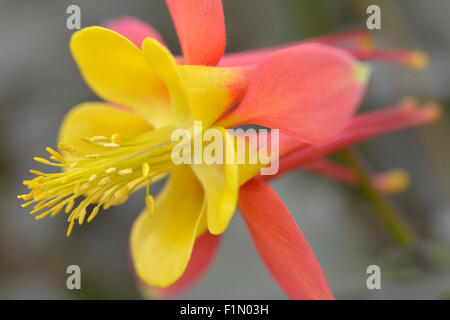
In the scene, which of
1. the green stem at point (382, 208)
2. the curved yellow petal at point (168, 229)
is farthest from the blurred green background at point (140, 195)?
the curved yellow petal at point (168, 229)

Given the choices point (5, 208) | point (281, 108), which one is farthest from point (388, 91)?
point (5, 208)

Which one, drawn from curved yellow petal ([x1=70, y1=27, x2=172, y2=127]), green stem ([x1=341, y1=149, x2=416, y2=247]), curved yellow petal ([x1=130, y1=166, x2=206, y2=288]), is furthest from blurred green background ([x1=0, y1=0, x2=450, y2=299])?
curved yellow petal ([x1=70, y1=27, x2=172, y2=127])

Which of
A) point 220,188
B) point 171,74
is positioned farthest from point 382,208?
point 171,74

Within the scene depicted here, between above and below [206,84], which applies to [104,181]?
below

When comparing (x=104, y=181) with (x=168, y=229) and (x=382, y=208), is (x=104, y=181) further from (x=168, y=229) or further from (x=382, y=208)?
(x=382, y=208)

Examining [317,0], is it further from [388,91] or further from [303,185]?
[303,185]

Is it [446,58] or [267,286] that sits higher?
[446,58]
